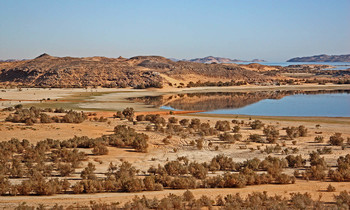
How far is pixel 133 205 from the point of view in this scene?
8.78 m

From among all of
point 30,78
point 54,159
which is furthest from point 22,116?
point 30,78

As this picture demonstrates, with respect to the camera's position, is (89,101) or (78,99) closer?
(89,101)

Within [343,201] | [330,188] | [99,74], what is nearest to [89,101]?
[99,74]

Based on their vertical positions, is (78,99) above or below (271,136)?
above

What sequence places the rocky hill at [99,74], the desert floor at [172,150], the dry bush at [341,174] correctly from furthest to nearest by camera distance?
the rocky hill at [99,74] < the dry bush at [341,174] < the desert floor at [172,150]

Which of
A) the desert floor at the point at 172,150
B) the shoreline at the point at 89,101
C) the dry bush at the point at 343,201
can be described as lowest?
the desert floor at the point at 172,150

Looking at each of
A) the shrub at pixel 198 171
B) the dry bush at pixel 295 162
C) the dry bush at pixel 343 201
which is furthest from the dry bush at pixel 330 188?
the shrub at pixel 198 171

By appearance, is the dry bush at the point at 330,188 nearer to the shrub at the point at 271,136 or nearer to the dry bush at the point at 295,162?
the dry bush at the point at 295,162

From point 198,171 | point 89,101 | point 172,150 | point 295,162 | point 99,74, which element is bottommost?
point 172,150

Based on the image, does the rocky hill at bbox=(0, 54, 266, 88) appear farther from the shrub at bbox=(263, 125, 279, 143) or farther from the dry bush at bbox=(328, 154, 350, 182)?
the dry bush at bbox=(328, 154, 350, 182)

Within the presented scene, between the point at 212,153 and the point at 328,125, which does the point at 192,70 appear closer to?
the point at 328,125

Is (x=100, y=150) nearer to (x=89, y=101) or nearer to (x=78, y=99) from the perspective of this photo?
(x=89, y=101)

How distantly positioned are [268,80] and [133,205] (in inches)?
3016

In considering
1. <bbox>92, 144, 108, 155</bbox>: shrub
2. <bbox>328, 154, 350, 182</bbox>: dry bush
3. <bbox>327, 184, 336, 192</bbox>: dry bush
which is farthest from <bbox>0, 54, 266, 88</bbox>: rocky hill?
<bbox>327, 184, 336, 192</bbox>: dry bush
